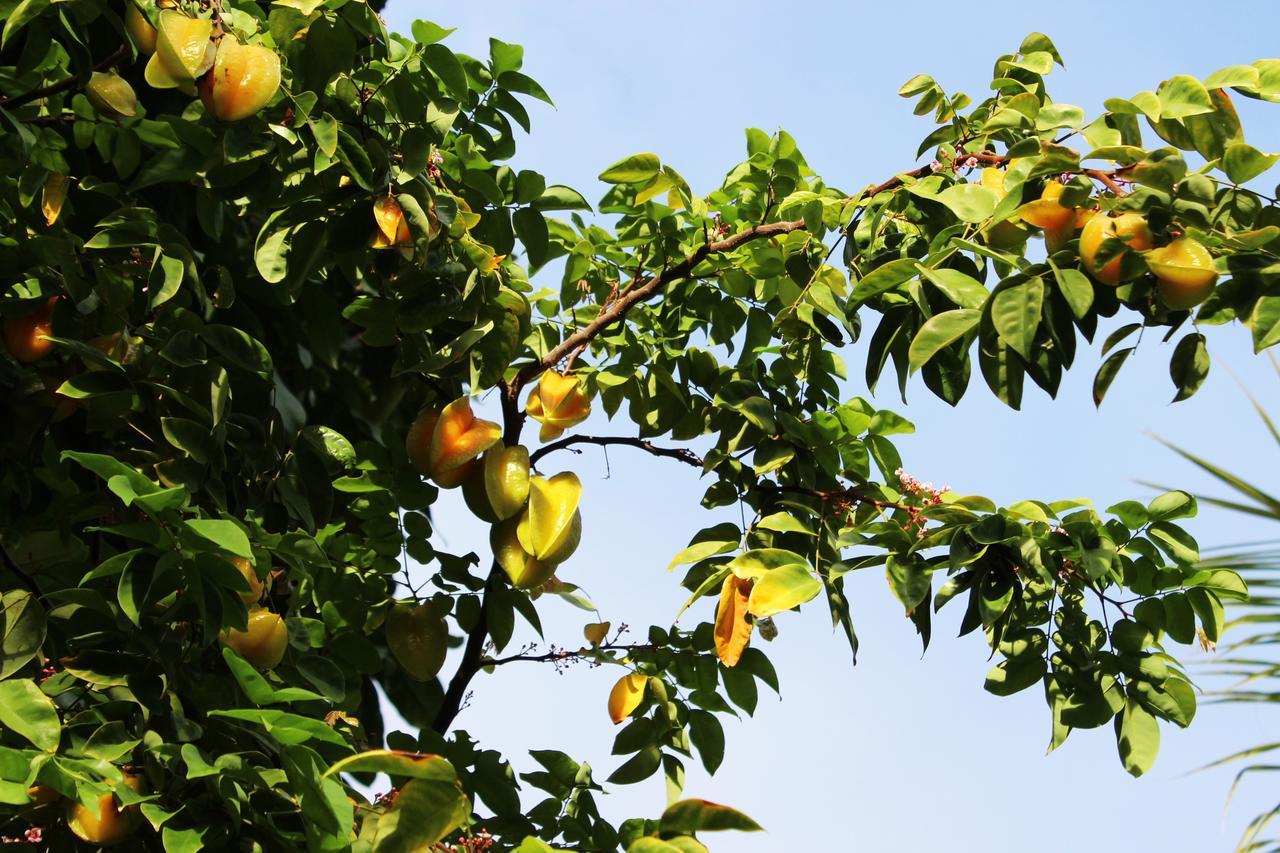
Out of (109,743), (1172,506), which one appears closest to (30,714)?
(109,743)

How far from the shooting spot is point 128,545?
2.14 m

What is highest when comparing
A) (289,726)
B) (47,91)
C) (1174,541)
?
(47,91)

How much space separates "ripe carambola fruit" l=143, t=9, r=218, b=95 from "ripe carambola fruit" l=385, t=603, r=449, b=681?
91 centimetres

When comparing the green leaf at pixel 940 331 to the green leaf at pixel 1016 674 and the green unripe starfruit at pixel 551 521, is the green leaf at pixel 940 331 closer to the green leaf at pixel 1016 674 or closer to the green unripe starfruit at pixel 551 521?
the green leaf at pixel 1016 674

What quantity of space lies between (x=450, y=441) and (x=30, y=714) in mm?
792

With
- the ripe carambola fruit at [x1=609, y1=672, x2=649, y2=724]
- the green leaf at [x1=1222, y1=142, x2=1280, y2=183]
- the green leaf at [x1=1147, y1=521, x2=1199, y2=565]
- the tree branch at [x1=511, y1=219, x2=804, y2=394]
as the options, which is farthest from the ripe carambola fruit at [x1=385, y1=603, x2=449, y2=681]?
the green leaf at [x1=1222, y1=142, x2=1280, y2=183]

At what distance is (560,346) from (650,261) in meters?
0.24

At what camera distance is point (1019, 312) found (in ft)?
4.86

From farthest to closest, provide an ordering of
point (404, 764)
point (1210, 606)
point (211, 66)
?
point (1210, 606) < point (211, 66) < point (404, 764)

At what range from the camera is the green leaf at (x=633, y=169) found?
82.0 inches

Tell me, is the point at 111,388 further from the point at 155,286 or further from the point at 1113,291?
the point at 1113,291

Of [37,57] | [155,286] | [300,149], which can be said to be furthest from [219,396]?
[37,57]

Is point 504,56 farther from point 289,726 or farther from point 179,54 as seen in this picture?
point 289,726

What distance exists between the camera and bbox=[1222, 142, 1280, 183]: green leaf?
4.88ft
